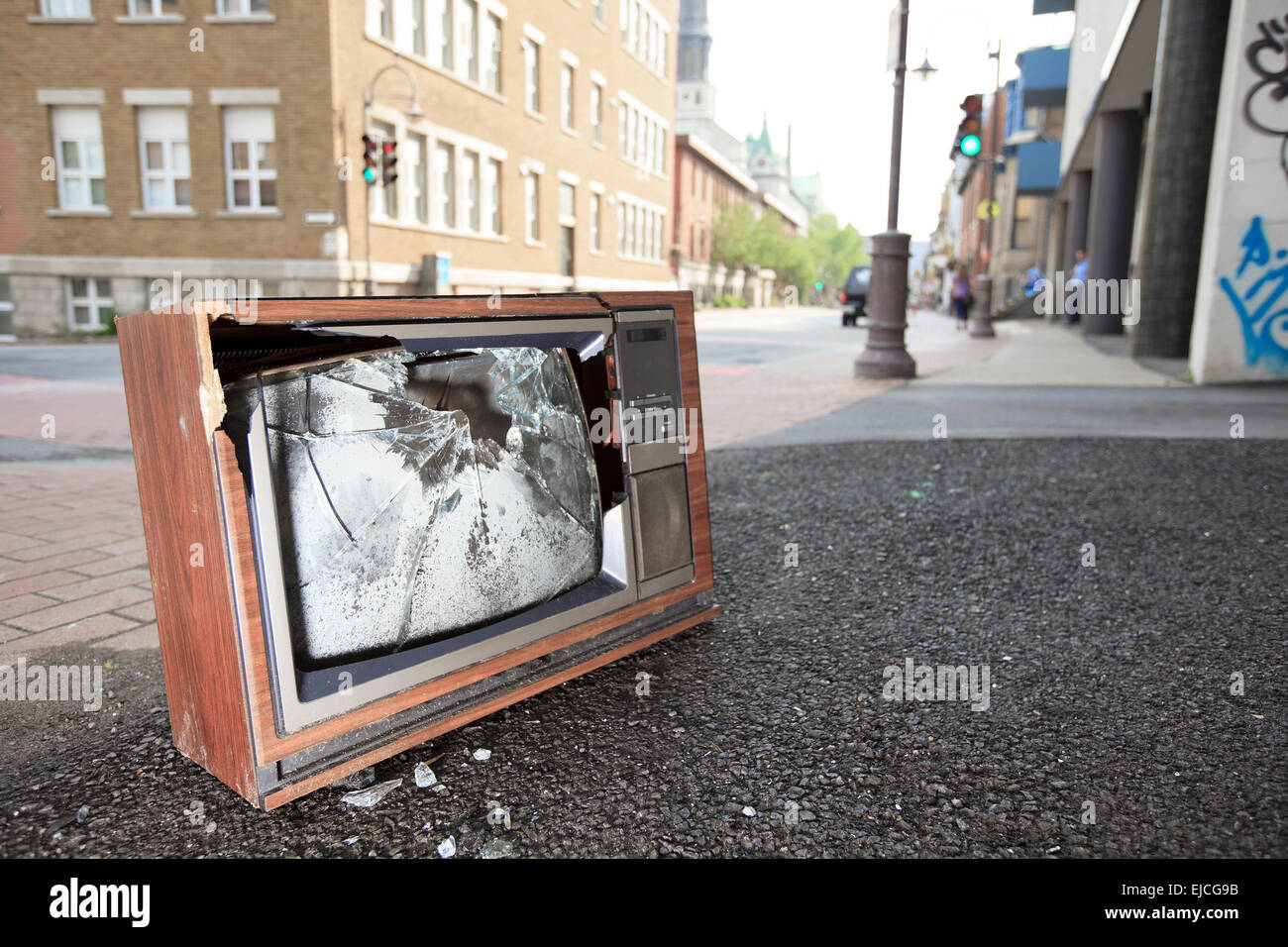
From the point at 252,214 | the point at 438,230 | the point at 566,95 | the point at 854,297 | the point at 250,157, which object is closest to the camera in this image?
the point at 252,214

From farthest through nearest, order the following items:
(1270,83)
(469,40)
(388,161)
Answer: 1. (469,40)
2. (388,161)
3. (1270,83)

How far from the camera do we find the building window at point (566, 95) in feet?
92.0

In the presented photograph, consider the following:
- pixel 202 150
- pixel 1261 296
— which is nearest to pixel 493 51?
pixel 202 150

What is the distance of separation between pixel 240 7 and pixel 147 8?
1.99 m

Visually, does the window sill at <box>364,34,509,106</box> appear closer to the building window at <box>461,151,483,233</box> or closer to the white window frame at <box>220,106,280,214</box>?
the building window at <box>461,151,483,233</box>

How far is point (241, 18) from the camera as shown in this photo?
701 inches

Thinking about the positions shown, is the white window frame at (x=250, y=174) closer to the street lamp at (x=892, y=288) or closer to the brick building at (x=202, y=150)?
the brick building at (x=202, y=150)

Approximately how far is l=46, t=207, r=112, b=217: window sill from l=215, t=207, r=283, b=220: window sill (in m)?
2.49

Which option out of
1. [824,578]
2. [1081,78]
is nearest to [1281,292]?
[824,578]

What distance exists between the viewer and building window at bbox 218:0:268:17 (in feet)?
58.7

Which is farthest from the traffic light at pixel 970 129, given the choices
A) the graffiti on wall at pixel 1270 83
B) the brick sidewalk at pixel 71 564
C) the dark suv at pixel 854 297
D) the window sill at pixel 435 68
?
the dark suv at pixel 854 297

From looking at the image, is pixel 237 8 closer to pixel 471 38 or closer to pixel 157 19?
pixel 157 19

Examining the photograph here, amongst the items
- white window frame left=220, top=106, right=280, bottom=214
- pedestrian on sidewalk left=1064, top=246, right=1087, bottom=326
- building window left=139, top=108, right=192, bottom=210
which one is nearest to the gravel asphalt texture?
pedestrian on sidewalk left=1064, top=246, right=1087, bottom=326
